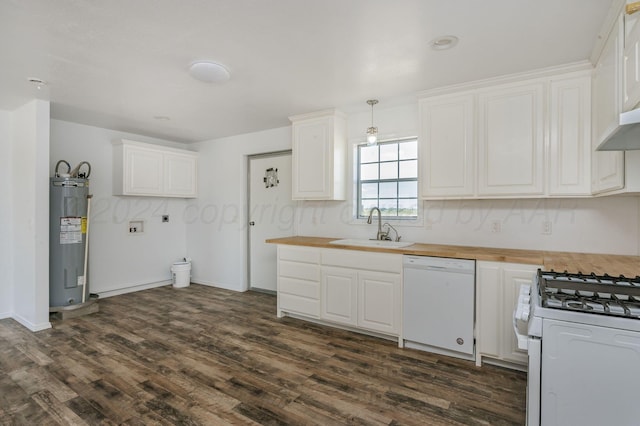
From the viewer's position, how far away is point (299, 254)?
366 cm

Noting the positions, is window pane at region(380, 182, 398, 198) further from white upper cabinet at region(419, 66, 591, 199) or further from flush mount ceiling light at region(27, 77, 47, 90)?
flush mount ceiling light at region(27, 77, 47, 90)

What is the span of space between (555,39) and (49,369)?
14.7 feet

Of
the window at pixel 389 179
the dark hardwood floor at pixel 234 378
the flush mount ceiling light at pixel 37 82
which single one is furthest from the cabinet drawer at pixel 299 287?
the flush mount ceiling light at pixel 37 82

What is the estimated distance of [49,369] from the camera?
263 centimetres

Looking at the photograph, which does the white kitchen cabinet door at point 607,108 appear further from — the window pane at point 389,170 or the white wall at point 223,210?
the white wall at point 223,210

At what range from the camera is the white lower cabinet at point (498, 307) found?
2.51 meters

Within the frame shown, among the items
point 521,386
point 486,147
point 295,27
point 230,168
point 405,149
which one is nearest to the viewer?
point 295,27

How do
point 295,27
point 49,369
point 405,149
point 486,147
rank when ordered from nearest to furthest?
point 295,27
point 49,369
point 486,147
point 405,149

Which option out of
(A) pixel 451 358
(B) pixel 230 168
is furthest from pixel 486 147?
(B) pixel 230 168

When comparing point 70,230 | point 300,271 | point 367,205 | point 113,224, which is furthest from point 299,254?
point 113,224

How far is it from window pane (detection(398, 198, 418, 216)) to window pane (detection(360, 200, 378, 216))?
314mm

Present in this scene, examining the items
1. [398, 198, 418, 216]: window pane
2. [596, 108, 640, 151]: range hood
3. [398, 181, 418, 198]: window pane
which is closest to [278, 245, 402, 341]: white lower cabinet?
[398, 198, 418, 216]: window pane

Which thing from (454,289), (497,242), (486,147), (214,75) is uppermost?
(214,75)

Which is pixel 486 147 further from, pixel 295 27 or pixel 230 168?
pixel 230 168
